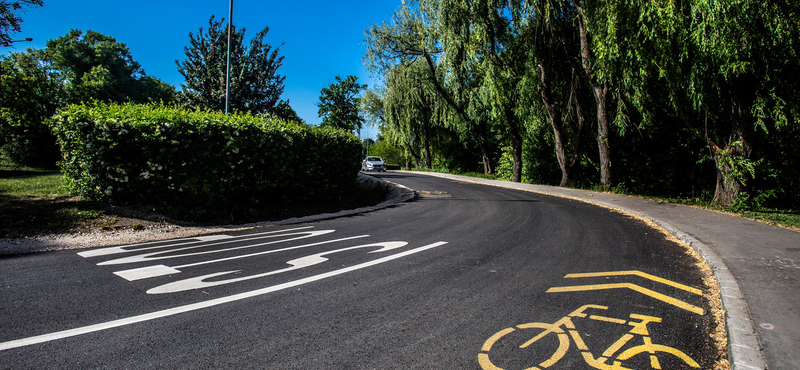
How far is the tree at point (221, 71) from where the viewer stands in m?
25.4

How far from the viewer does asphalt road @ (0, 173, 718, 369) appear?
2777 millimetres

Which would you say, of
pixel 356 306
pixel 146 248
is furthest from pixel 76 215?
pixel 356 306

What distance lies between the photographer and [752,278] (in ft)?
14.9

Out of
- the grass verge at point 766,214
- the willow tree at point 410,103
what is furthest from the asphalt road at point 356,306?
the willow tree at point 410,103

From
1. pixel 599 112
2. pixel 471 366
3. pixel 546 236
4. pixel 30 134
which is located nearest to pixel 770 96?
pixel 599 112

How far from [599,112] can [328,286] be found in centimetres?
1568

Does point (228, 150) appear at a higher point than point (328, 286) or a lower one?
higher

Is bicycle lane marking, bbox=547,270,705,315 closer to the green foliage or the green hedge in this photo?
the green hedge

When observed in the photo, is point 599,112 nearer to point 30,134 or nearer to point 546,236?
point 546,236

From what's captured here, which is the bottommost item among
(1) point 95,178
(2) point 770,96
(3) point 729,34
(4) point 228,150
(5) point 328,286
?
(5) point 328,286

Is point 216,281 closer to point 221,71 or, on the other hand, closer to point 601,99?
point 601,99

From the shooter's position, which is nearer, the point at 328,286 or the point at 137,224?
the point at 328,286

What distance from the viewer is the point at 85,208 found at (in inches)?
312

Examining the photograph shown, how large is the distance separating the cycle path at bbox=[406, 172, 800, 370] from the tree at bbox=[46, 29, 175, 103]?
144 feet
